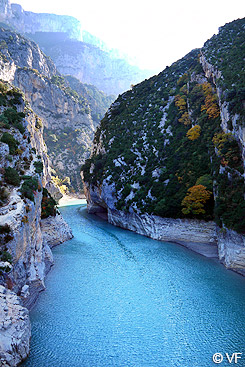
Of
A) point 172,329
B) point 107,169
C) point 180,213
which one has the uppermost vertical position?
point 107,169

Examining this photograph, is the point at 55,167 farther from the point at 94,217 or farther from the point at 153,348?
the point at 153,348

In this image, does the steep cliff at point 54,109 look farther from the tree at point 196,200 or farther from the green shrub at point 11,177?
the green shrub at point 11,177

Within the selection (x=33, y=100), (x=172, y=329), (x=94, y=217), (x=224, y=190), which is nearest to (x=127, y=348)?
(x=172, y=329)

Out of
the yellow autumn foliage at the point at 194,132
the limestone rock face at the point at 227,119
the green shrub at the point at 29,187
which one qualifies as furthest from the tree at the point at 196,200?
the green shrub at the point at 29,187

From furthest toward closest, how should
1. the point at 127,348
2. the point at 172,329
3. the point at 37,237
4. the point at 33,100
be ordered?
1. the point at 33,100
2. the point at 37,237
3. the point at 172,329
4. the point at 127,348

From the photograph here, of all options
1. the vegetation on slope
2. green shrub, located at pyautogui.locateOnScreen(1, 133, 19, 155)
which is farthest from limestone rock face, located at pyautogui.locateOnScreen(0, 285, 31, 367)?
the vegetation on slope

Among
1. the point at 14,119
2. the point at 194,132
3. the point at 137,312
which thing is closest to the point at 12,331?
the point at 137,312

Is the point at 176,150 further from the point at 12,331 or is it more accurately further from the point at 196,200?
the point at 12,331

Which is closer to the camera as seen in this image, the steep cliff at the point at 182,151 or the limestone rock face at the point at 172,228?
the steep cliff at the point at 182,151
